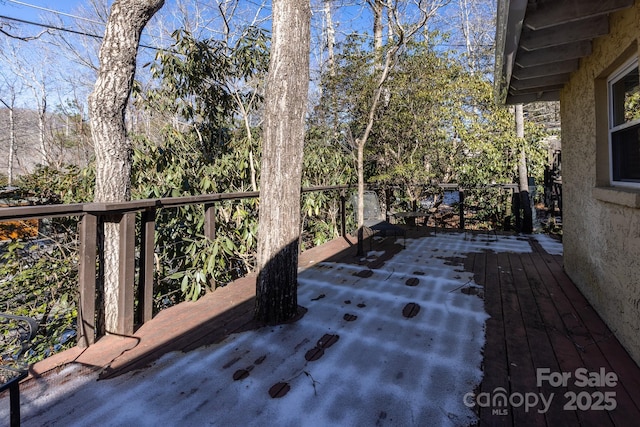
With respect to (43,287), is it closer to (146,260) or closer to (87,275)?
(146,260)

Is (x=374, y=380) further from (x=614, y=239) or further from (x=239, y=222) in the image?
(x=239, y=222)

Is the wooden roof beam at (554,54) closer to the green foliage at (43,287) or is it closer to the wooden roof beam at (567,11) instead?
the wooden roof beam at (567,11)

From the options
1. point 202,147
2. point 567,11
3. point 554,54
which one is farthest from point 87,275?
point 554,54

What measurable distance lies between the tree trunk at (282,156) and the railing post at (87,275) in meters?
0.98

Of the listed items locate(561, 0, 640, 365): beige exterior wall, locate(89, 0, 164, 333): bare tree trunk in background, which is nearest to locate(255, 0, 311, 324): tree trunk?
locate(89, 0, 164, 333): bare tree trunk in background

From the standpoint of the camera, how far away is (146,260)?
228 centimetres

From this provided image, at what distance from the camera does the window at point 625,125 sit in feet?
6.76

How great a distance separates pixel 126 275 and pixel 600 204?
A: 10.9ft

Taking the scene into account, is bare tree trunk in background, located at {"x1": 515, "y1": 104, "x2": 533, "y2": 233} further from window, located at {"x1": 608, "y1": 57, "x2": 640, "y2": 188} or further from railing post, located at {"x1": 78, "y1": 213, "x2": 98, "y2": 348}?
railing post, located at {"x1": 78, "y1": 213, "x2": 98, "y2": 348}

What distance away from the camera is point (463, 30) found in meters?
14.7

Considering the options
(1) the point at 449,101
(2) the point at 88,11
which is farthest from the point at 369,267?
(2) the point at 88,11

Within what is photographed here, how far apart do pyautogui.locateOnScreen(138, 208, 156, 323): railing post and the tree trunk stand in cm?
76

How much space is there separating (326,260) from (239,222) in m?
1.15

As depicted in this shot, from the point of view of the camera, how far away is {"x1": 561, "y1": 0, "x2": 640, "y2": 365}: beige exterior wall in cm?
185
